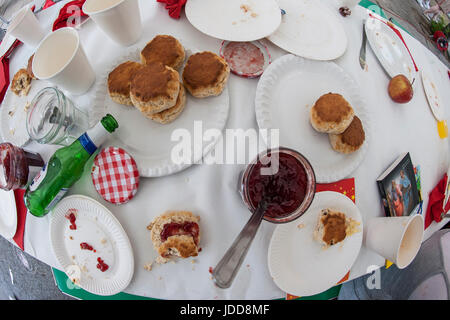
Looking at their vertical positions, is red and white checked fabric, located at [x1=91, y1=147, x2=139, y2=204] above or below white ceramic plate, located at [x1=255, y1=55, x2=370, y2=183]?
below

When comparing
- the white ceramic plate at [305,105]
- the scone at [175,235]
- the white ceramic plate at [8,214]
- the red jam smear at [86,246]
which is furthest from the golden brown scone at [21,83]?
the white ceramic plate at [305,105]

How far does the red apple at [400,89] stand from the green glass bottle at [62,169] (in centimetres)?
89

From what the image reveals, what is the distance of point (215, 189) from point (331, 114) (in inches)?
14.7

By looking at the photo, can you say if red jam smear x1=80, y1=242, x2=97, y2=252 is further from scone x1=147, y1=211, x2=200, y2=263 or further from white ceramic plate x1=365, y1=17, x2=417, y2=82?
white ceramic plate x1=365, y1=17, x2=417, y2=82

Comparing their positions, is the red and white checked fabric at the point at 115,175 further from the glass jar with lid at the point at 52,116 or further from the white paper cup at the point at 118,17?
the white paper cup at the point at 118,17

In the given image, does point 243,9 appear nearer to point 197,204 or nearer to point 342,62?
point 342,62

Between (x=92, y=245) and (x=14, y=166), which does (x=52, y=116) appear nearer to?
(x=14, y=166)

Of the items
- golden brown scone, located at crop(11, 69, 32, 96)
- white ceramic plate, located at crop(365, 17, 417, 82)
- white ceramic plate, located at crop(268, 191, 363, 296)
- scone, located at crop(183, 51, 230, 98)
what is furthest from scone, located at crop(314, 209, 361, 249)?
golden brown scone, located at crop(11, 69, 32, 96)

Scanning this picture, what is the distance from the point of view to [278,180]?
65 cm

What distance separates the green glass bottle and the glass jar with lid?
0.15 feet

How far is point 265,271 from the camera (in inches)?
30.0

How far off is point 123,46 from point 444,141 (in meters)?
1.18

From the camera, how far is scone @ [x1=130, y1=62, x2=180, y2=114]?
2.17 feet
